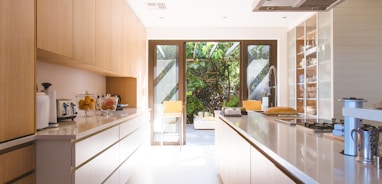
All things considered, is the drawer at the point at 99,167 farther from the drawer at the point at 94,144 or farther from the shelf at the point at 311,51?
the shelf at the point at 311,51

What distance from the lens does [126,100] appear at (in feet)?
16.0

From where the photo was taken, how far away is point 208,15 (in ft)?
16.3

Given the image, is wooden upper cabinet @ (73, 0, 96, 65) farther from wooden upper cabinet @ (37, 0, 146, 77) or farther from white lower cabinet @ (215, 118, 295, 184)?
white lower cabinet @ (215, 118, 295, 184)

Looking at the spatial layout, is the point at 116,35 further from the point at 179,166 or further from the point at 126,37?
the point at 179,166

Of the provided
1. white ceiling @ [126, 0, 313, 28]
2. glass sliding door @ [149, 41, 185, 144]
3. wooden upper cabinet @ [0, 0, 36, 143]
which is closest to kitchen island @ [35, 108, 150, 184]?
wooden upper cabinet @ [0, 0, 36, 143]

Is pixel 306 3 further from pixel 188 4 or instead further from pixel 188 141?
pixel 188 141

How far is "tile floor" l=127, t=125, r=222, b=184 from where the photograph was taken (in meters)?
3.62

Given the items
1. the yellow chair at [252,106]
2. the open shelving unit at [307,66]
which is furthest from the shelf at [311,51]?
the yellow chair at [252,106]

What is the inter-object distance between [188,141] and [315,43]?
3480mm

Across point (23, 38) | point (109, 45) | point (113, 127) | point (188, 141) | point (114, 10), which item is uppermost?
point (114, 10)

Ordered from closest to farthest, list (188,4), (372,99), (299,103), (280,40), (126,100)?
(372,99), (188,4), (126,100), (299,103), (280,40)

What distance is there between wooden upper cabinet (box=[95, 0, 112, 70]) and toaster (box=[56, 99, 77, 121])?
1.90 ft

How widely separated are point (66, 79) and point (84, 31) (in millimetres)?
785

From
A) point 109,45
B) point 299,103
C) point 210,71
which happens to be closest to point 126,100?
point 109,45
